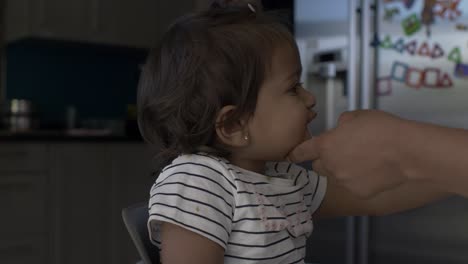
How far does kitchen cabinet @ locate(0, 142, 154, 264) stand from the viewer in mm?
2893

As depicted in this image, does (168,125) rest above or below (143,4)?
below

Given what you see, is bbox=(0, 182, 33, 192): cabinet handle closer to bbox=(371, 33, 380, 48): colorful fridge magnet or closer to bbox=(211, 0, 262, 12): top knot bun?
bbox=(371, 33, 380, 48): colorful fridge magnet

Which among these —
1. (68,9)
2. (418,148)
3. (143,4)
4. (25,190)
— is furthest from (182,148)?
(143,4)

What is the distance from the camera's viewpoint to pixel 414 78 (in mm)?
2523

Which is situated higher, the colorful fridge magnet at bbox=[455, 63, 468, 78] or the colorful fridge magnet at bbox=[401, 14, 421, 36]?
the colorful fridge magnet at bbox=[401, 14, 421, 36]

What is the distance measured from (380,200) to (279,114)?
252mm

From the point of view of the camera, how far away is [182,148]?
3.05ft

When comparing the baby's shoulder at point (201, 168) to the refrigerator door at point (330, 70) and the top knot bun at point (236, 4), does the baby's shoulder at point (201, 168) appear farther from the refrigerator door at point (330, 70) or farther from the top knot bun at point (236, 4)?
the refrigerator door at point (330, 70)

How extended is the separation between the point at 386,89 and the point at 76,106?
1.99 m

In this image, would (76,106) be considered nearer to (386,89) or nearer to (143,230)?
(386,89)

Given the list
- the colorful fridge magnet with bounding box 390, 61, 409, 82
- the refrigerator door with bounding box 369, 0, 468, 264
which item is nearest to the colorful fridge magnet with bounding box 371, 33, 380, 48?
the refrigerator door with bounding box 369, 0, 468, 264

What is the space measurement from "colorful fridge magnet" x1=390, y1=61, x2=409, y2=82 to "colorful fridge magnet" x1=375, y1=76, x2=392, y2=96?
0.03m

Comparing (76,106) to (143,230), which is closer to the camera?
(143,230)

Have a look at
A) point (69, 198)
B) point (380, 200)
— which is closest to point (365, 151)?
point (380, 200)
